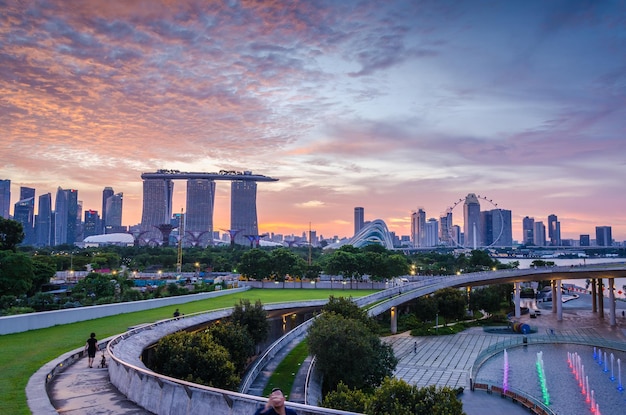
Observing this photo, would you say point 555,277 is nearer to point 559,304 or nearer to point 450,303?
point 559,304

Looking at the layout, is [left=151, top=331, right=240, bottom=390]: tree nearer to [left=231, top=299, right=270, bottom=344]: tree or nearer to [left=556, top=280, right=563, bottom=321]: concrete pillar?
[left=231, top=299, right=270, bottom=344]: tree

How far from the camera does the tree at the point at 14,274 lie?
44059mm

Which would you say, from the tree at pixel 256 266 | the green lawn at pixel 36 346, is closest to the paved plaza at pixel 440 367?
the green lawn at pixel 36 346

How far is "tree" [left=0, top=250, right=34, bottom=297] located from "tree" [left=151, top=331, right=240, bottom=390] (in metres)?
30.5

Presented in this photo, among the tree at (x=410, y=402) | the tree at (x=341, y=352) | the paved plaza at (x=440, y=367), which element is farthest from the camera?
the tree at (x=341, y=352)

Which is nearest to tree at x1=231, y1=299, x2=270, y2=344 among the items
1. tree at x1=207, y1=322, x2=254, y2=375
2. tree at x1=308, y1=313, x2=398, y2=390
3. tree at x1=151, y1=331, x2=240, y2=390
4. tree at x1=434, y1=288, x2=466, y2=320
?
tree at x1=207, y1=322, x2=254, y2=375

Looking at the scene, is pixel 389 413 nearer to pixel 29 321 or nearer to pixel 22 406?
pixel 22 406

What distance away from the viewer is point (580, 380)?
121 ft

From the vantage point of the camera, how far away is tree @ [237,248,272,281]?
6894 centimetres

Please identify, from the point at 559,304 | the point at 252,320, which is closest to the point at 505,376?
the point at 252,320

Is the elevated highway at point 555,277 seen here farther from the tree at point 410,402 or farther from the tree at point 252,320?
the tree at point 410,402

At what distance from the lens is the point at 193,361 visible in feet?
66.1

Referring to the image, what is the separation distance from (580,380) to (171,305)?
104 feet

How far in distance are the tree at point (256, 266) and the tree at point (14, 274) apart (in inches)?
1139
